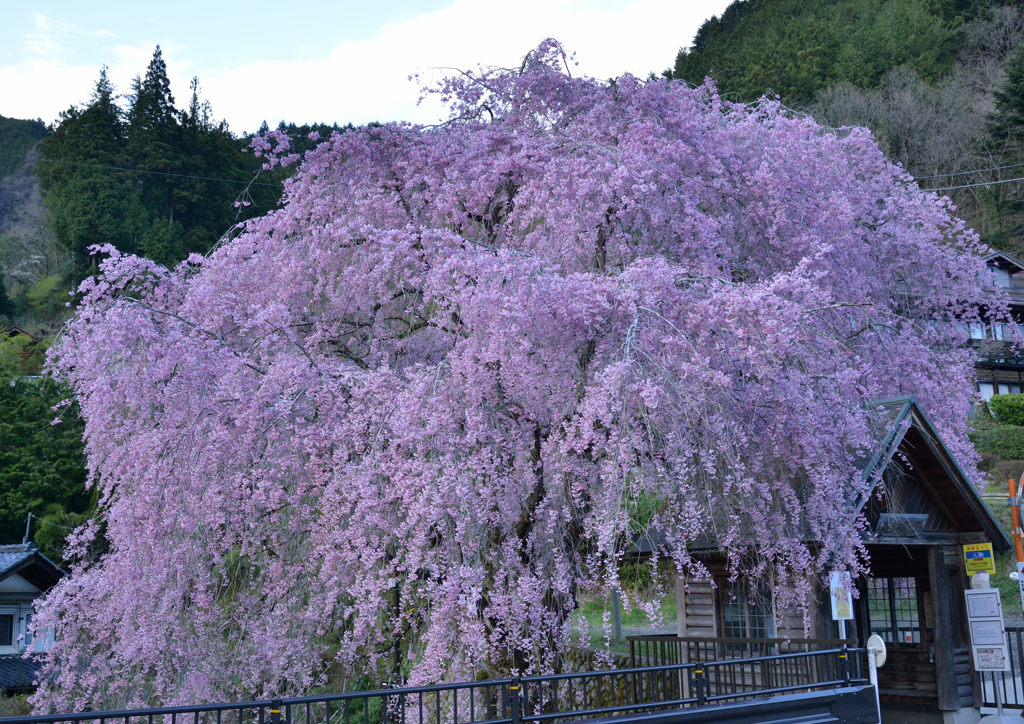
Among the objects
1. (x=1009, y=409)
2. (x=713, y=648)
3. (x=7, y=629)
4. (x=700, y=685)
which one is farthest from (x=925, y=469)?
(x=7, y=629)

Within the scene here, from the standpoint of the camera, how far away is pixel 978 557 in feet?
42.7

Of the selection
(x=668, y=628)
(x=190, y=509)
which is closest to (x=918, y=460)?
(x=190, y=509)

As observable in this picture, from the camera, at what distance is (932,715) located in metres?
13.8

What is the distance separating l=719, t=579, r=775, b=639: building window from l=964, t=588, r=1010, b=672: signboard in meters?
2.76

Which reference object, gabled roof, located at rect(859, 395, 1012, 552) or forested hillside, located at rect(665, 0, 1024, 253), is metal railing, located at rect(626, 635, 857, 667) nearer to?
gabled roof, located at rect(859, 395, 1012, 552)

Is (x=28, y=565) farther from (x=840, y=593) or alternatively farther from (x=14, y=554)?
(x=840, y=593)

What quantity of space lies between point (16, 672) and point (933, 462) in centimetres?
2408

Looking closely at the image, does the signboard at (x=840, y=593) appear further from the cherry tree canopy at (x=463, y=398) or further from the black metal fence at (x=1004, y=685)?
the black metal fence at (x=1004, y=685)

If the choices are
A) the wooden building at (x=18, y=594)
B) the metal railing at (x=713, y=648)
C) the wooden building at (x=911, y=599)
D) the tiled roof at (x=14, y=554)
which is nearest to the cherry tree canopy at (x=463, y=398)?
the metal railing at (x=713, y=648)

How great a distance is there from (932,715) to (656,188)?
9.03 meters

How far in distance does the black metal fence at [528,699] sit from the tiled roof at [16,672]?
51.0ft

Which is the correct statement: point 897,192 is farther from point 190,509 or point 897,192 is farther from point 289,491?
point 190,509

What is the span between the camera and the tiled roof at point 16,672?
24.8 meters

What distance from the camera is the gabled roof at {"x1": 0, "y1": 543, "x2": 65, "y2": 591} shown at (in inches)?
1019
